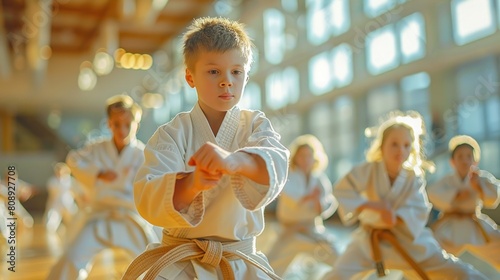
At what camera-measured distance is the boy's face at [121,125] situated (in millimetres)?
4441

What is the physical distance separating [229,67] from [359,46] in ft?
34.2

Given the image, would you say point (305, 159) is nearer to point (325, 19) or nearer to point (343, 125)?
point (343, 125)

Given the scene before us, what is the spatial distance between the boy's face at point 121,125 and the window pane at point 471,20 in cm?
612

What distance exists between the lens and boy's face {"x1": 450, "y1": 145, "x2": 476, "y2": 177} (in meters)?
4.23

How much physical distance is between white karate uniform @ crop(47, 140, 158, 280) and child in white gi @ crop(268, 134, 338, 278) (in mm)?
1378

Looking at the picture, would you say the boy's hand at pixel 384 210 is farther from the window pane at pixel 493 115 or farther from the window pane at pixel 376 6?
the window pane at pixel 376 6

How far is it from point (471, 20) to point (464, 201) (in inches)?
226

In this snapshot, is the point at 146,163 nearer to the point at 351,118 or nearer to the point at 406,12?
the point at 406,12

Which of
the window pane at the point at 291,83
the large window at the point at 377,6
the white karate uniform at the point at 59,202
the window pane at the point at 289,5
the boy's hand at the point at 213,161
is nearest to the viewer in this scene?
the boy's hand at the point at 213,161

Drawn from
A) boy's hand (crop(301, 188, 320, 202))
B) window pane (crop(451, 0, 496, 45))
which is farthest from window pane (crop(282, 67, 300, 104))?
boy's hand (crop(301, 188, 320, 202))

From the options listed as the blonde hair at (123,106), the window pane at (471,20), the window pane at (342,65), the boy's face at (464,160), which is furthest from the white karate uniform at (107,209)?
the window pane at (342,65)

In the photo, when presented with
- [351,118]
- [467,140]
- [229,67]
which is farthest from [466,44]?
[229,67]

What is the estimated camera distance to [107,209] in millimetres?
4387

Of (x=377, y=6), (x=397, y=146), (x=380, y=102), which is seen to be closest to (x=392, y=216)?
(x=397, y=146)
